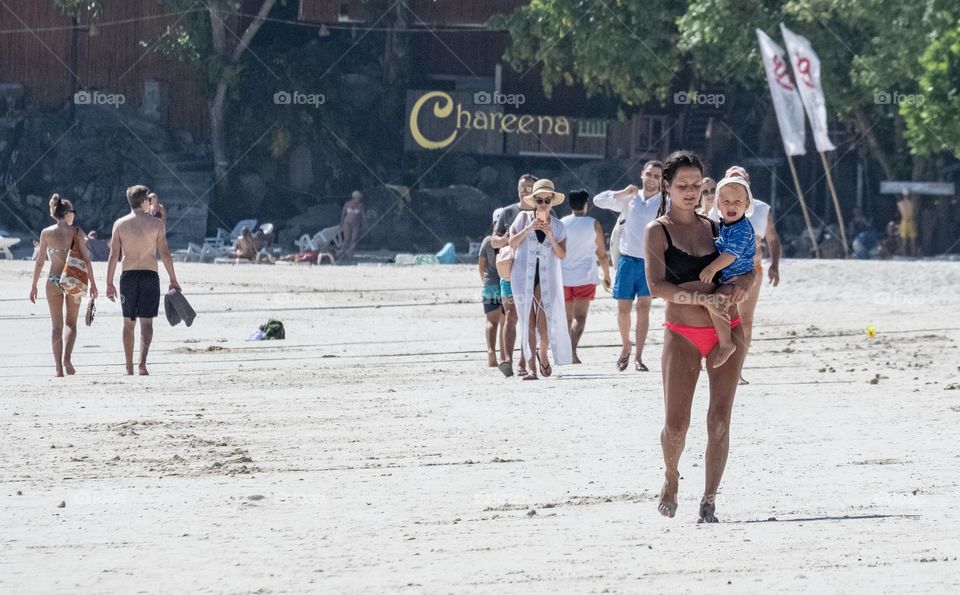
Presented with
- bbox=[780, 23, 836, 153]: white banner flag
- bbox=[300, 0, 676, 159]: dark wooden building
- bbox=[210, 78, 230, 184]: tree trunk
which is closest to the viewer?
bbox=[780, 23, 836, 153]: white banner flag

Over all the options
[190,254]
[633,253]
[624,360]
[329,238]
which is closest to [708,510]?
[633,253]

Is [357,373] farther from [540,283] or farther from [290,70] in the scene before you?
[290,70]

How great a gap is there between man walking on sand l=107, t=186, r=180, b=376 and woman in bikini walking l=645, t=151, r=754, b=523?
6858 mm

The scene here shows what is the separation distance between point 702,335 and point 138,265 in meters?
7.20

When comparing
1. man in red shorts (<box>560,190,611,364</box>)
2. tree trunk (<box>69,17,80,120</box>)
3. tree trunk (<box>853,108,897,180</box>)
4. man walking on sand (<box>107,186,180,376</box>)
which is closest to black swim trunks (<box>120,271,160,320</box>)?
man walking on sand (<box>107,186,180,376</box>)

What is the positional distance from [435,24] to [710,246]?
29.4 m

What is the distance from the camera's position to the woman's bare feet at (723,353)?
679cm

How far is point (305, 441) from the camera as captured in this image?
30.9 ft

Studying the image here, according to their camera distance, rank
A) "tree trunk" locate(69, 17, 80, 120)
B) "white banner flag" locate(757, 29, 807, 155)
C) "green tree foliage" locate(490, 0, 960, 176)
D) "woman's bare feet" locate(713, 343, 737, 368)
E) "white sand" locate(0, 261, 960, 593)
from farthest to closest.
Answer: "tree trunk" locate(69, 17, 80, 120)
"green tree foliage" locate(490, 0, 960, 176)
"white banner flag" locate(757, 29, 807, 155)
"woman's bare feet" locate(713, 343, 737, 368)
"white sand" locate(0, 261, 960, 593)

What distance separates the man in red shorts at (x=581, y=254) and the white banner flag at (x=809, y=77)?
12783 millimetres

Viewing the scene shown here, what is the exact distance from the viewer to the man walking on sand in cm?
1292

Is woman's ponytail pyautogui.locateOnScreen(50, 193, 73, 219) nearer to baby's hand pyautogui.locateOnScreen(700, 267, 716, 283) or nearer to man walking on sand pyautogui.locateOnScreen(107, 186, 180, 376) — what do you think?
man walking on sand pyautogui.locateOnScreen(107, 186, 180, 376)

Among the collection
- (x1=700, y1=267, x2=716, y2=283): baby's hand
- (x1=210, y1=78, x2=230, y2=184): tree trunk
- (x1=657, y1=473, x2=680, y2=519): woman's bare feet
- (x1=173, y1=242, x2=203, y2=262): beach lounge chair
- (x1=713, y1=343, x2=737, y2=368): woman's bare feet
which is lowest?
(x1=657, y1=473, x2=680, y2=519): woman's bare feet

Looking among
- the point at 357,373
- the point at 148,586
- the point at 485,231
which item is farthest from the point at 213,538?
the point at 485,231
